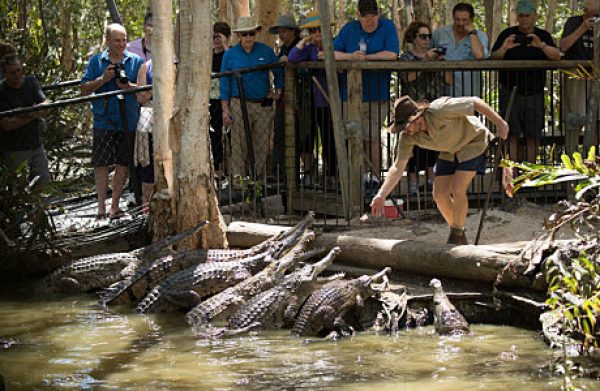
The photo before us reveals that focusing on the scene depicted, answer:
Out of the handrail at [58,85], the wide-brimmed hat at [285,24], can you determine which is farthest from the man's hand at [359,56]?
the handrail at [58,85]

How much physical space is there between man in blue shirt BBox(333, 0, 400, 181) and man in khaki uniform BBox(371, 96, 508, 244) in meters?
1.94

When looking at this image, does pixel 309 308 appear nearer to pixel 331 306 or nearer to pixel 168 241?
pixel 331 306

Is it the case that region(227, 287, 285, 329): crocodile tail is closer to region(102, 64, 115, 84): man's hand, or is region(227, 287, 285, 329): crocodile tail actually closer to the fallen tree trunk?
Result: the fallen tree trunk

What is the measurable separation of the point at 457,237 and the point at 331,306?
154 cm

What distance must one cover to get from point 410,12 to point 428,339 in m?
12.0

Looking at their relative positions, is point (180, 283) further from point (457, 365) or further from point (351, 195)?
point (457, 365)

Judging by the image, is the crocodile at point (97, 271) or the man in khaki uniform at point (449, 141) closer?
the man in khaki uniform at point (449, 141)

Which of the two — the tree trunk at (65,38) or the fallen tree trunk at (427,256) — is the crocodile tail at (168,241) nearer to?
the fallen tree trunk at (427,256)

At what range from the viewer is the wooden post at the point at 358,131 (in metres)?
11.4

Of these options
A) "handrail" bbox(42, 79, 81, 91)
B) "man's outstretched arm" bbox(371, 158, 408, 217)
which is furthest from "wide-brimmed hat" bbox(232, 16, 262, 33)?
"man's outstretched arm" bbox(371, 158, 408, 217)

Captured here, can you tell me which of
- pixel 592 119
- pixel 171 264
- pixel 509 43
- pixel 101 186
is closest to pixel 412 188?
pixel 509 43

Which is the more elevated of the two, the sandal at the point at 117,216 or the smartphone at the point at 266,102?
the smartphone at the point at 266,102

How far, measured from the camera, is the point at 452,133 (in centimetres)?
946

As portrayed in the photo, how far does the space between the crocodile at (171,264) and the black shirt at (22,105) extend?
205cm
